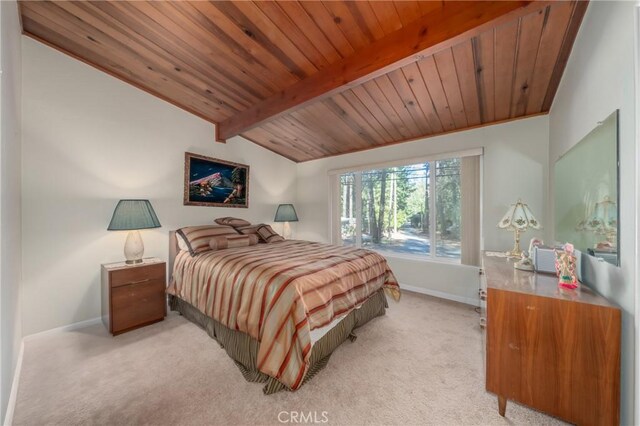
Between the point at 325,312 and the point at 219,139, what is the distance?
3.04 m

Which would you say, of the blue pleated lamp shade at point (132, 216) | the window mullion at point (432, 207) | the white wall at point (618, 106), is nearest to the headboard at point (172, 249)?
the blue pleated lamp shade at point (132, 216)

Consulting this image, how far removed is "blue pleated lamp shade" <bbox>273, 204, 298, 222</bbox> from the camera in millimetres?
4348

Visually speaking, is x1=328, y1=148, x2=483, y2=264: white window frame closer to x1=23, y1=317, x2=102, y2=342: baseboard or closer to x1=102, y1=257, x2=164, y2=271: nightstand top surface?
x1=102, y1=257, x2=164, y2=271: nightstand top surface

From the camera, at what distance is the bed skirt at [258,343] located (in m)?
1.69

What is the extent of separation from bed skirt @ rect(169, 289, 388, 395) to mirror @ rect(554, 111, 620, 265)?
5.53 feet

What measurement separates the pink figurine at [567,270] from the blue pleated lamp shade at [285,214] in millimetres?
3587

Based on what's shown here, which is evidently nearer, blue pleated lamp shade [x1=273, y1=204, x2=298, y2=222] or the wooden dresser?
the wooden dresser

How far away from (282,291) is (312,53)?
6.71ft

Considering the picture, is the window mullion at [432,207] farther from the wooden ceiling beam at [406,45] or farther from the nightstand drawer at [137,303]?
the nightstand drawer at [137,303]

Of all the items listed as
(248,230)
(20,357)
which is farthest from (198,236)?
(20,357)

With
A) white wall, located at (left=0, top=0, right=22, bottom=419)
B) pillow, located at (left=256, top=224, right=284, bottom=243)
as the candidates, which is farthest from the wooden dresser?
pillow, located at (left=256, top=224, right=284, bottom=243)

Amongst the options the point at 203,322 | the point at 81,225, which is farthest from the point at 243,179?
the point at 203,322

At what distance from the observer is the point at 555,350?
120 centimetres

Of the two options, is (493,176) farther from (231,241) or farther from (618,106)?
(231,241)
